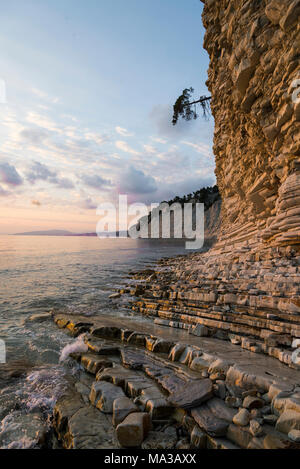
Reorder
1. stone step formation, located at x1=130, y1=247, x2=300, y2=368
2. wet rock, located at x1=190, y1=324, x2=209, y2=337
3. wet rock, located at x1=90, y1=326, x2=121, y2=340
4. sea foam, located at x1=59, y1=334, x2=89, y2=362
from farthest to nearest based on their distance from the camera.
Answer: wet rock, located at x1=90, y1=326, x2=121, y2=340 → wet rock, located at x1=190, y1=324, x2=209, y2=337 → sea foam, located at x1=59, y1=334, x2=89, y2=362 → stone step formation, located at x1=130, y1=247, x2=300, y2=368

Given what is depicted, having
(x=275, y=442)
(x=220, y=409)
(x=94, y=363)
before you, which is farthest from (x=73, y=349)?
(x=275, y=442)

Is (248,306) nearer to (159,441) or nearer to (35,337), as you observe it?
(159,441)

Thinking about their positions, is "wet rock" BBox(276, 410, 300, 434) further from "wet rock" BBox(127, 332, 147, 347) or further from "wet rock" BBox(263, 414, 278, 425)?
"wet rock" BBox(127, 332, 147, 347)

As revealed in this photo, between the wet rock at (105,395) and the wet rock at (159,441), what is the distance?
840 millimetres

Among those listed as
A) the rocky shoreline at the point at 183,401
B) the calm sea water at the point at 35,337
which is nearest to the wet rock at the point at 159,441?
the rocky shoreline at the point at 183,401

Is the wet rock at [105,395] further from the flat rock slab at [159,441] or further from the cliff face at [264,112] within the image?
the cliff face at [264,112]

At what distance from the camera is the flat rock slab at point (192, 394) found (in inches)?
138

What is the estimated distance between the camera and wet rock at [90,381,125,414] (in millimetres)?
3846

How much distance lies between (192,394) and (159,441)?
2.55 ft

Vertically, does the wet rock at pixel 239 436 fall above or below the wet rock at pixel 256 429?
below

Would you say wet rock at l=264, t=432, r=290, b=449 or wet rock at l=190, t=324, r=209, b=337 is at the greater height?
wet rock at l=264, t=432, r=290, b=449

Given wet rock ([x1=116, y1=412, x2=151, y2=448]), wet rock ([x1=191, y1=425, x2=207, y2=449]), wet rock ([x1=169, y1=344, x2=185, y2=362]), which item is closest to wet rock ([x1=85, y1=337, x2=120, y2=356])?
wet rock ([x1=169, y1=344, x2=185, y2=362])

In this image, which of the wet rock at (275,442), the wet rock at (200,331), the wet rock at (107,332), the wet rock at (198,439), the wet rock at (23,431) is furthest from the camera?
the wet rock at (107,332)

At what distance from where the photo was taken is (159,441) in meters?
3.15
